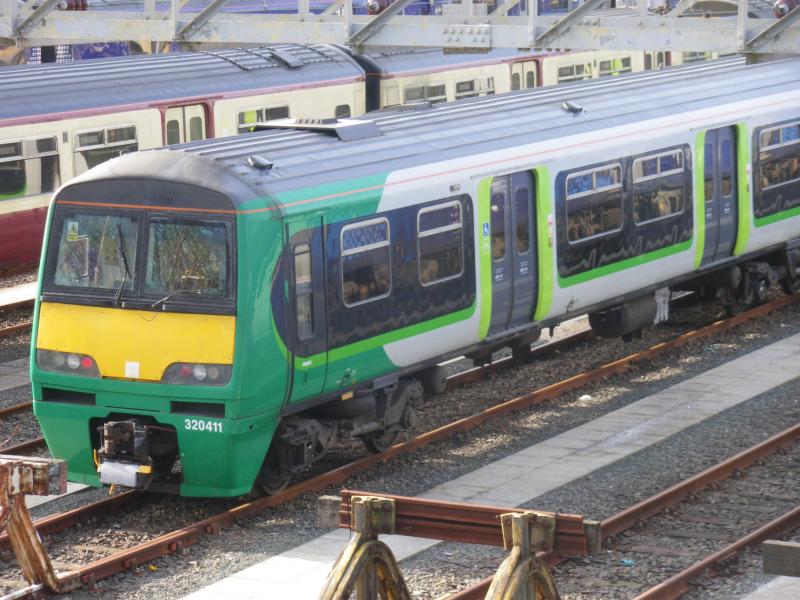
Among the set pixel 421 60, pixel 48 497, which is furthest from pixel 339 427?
pixel 421 60

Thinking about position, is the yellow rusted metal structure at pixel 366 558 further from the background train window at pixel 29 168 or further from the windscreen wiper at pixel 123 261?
the background train window at pixel 29 168

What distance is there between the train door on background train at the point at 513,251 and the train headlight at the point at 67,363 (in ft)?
12.8

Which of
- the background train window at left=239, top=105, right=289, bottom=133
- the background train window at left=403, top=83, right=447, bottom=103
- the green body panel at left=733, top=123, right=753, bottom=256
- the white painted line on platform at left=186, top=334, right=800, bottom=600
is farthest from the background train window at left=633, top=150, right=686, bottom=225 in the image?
the background train window at left=403, top=83, right=447, bottom=103

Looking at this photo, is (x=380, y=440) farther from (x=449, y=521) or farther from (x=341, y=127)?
(x=449, y=521)

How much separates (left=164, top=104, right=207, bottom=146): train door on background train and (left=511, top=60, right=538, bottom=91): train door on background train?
7667 millimetres

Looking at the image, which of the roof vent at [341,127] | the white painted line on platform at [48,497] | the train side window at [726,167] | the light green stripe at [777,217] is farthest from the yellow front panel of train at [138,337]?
the light green stripe at [777,217]

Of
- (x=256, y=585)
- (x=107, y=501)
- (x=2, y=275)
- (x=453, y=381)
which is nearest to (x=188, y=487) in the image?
(x=107, y=501)

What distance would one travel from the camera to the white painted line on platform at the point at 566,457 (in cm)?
1064

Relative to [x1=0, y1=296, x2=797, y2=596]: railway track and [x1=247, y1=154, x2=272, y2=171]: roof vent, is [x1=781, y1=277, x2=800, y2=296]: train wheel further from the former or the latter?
[x1=247, y1=154, x2=272, y2=171]: roof vent

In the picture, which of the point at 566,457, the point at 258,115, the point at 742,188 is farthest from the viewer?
the point at 258,115

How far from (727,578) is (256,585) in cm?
314

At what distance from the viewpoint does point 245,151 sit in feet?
40.7

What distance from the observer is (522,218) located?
14.4 m

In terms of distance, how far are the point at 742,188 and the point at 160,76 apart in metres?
8.07
